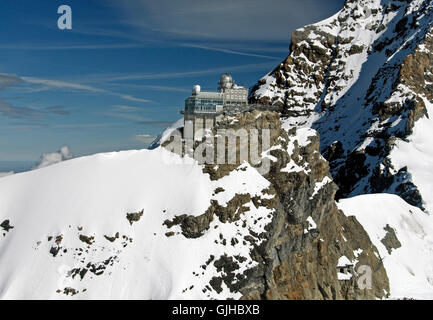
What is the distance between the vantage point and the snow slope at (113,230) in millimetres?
60875

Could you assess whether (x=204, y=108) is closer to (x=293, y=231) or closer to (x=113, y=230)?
(x=293, y=231)

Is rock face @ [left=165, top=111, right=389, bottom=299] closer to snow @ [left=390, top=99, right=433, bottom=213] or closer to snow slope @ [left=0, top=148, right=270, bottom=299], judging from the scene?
snow slope @ [left=0, top=148, right=270, bottom=299]

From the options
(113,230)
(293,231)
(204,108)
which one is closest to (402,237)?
(293,231)

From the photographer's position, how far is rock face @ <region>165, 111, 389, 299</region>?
2616 inches

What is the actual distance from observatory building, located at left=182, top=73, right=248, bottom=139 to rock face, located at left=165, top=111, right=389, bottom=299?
33.3ft

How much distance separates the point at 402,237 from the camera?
4232 inches

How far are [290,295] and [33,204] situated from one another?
150 feet

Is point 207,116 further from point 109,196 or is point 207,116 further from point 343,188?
point 343,188

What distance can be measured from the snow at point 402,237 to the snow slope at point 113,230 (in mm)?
40880

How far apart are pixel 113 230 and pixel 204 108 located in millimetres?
35390

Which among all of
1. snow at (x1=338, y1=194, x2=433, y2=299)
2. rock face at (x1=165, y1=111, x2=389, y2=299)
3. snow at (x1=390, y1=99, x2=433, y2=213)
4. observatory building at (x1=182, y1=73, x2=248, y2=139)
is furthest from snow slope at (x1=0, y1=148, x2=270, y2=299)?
snow at (x1=390, y1=99, x2=433, y2=213)

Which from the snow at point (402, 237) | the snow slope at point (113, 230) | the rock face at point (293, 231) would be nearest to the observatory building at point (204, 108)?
the rock face at point (293, 231)

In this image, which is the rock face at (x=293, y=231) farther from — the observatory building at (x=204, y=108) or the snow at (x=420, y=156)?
the snow at (x=420, y=156)
